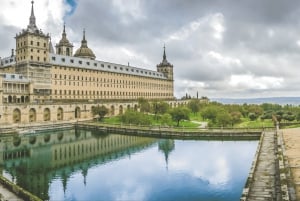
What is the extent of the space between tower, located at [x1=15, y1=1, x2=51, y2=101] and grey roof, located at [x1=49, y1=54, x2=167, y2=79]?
11.8ft

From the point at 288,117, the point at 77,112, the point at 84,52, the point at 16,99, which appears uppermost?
the point at 84,52

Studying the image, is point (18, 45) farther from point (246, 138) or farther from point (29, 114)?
point (246, 138)

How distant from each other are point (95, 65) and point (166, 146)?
4964 cm

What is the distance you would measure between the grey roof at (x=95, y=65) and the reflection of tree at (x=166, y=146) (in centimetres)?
3891

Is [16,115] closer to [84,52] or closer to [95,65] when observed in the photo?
[95,65]

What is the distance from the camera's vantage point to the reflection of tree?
33525 mm

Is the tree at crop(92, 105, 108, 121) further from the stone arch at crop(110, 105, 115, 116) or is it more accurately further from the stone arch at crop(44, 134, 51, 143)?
the stone arch at crop(44, 134, 51, 143)

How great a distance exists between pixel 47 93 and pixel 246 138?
143 ft

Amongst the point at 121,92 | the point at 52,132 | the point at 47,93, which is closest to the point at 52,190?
the point at 52,132

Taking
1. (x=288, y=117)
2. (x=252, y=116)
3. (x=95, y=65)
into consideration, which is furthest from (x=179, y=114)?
(x=95, y=65)

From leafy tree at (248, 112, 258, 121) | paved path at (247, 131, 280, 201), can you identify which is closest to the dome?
leafy tree at (248, 112, 258, 121)

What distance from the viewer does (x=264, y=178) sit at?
17906mm

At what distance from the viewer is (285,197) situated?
1281cm

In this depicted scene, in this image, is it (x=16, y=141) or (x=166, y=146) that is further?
(x=16, y=141)
